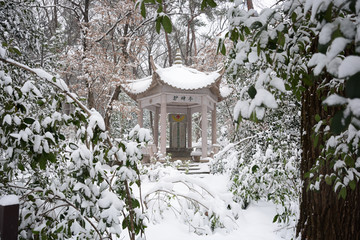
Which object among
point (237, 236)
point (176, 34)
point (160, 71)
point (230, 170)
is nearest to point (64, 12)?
point (176, 34)

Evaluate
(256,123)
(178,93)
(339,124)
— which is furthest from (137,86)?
(339,124)

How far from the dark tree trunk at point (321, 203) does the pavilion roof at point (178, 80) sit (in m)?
7.37

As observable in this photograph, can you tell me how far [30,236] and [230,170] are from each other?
3.45m

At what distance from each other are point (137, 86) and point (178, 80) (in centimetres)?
Answer: 185

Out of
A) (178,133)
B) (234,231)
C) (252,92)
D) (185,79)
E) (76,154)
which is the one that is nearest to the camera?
(252,92)

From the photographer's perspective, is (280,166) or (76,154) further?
(280,166)

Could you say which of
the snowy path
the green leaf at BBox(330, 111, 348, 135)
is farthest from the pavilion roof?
the green leaf at BBox(330, 111, 348, 135)

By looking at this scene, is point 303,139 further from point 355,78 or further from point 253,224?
point 253,224

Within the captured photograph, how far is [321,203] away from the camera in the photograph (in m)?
1.58

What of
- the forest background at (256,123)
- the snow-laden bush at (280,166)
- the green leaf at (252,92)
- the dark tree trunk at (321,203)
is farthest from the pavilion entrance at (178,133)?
the green leaf at (252,92)

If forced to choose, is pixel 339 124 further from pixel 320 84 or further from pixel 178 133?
pixel 178 133

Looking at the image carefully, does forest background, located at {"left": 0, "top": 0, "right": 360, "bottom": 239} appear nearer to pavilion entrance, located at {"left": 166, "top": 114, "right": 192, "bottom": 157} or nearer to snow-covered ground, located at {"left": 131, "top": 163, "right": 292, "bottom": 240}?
snow-covered ground, located at {"left": 131, "top": 163, "right": 292, "bottom": 240}

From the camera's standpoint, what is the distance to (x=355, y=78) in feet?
1.71

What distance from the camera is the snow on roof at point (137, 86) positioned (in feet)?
31.8
